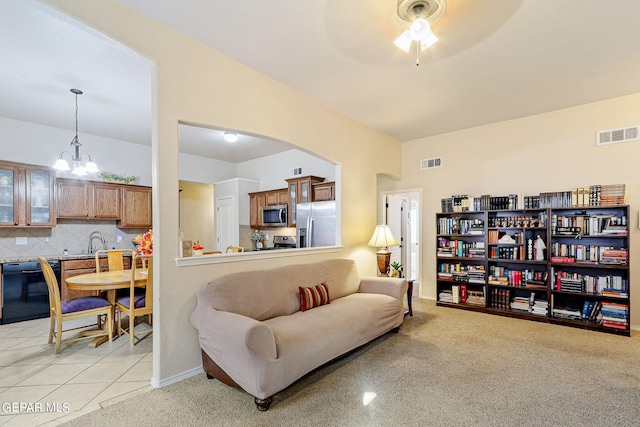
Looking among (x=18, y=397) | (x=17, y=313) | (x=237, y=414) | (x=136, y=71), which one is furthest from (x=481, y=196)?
(x=17, y=313)

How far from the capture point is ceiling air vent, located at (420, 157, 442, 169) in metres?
5.40

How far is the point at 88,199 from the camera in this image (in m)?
5.12

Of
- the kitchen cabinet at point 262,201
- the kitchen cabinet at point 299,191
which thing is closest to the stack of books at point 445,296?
the kitchen cabinet at point 299,191

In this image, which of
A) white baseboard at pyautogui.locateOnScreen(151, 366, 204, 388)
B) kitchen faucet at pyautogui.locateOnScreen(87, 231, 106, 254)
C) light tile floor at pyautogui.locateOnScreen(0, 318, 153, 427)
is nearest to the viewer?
light tile floor at pyautogui.locateOnScreen(0, 318, 153, 427)

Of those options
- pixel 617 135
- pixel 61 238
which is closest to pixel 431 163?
pixel 617 135

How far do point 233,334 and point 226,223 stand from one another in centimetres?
532

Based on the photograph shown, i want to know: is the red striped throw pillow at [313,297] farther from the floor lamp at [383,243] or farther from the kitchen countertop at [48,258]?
the kitchen countertop at [48,258]

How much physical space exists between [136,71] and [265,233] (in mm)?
4419

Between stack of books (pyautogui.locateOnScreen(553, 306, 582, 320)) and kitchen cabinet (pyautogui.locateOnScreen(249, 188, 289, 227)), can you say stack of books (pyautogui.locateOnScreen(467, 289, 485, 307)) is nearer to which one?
stack of books (pyautogui.locateOnScreen(553, 306, 582, 320))

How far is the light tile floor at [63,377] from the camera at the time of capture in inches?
85.4

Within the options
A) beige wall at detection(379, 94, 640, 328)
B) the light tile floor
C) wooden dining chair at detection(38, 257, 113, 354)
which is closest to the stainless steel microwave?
beige wall at detection(379, 94, 640, 328)

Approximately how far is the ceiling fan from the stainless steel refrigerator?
283cm

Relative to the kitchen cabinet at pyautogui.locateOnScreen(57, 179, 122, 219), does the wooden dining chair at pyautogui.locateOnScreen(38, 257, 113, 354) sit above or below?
below

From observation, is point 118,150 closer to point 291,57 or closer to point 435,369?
point 291,57
